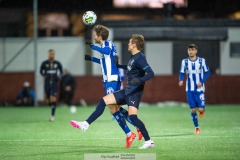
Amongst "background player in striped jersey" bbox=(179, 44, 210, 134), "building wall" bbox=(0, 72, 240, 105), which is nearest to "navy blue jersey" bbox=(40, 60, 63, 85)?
"background player in striped jersey" bbox=(179, 44, 210, 134)

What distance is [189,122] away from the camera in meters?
20.4

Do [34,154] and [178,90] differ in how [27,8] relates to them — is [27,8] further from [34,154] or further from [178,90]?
[34,154]

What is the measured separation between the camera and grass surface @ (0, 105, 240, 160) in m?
12.3

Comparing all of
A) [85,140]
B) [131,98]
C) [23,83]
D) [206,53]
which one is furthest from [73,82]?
[131,98]

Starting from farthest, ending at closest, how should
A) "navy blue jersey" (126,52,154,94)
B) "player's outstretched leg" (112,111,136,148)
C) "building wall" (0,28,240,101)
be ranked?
"building wall" (0,28,240,101) < "player's outstretched leg" (112,111,136,148) < "navy blue jersey" (126,52,154,94)

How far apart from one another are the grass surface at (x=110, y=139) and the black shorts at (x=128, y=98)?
896 millimetres

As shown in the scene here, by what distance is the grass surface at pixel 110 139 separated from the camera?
12.3 metres

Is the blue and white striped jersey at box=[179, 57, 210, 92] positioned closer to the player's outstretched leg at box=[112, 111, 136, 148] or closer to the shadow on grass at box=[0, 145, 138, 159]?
the player's outstretched leg at box=[112, 111, 136, 148]

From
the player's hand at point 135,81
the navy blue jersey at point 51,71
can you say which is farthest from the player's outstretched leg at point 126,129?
the navy blue jersey at point 51,71

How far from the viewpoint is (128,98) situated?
12.9 m

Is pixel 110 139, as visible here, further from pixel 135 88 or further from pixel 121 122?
pixel 135 88

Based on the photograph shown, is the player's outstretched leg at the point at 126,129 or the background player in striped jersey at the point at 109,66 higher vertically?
the background player in striped jersey at the point at 109,66

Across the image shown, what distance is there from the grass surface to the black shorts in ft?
2.94

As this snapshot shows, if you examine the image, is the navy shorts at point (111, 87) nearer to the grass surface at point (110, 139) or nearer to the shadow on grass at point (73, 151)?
the grass surface at point (110, 139)
